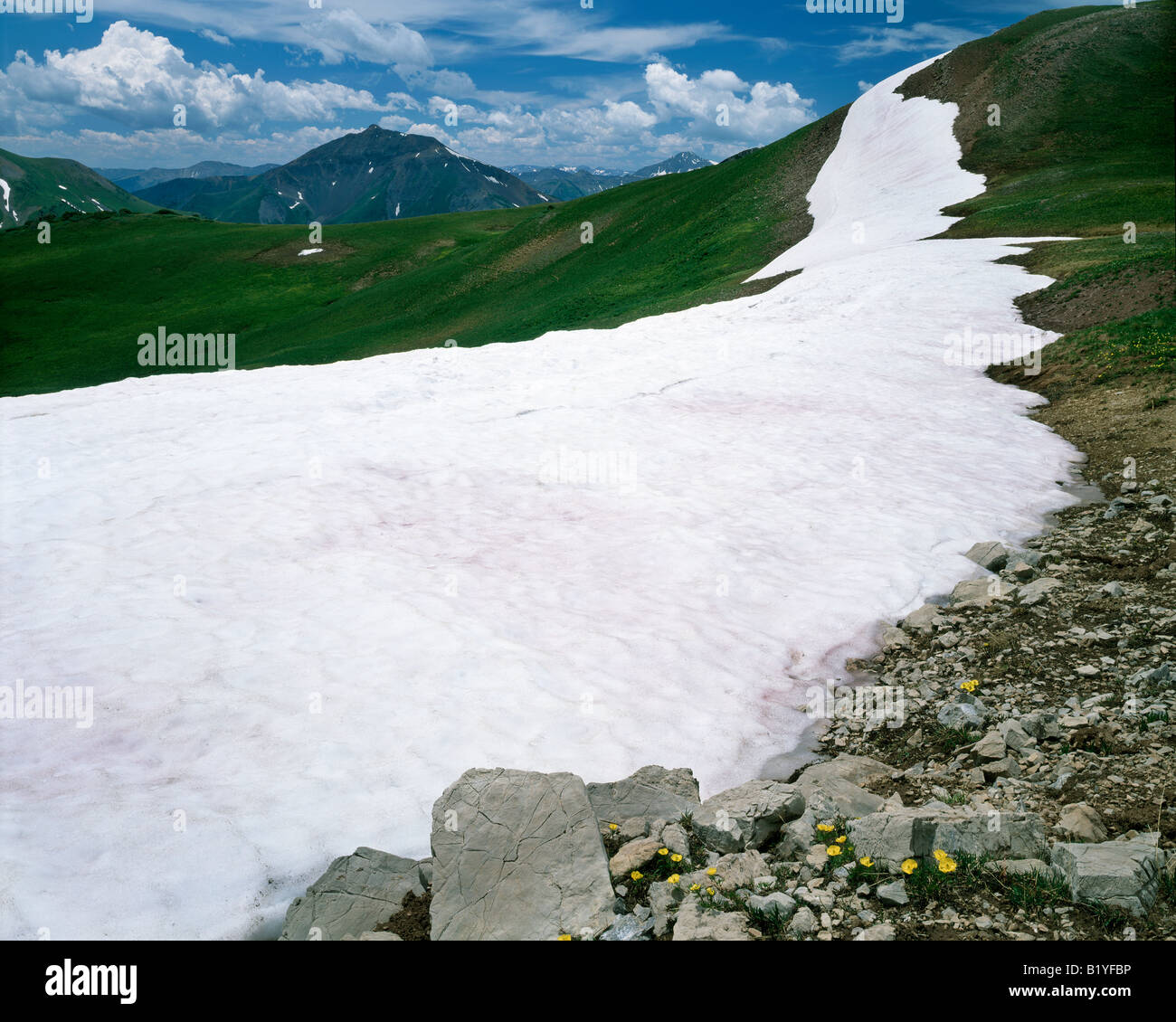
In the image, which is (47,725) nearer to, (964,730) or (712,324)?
(964,730)

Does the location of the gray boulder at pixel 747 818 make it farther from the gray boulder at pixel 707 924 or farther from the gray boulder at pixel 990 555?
the gray boulder at pixel 990 555

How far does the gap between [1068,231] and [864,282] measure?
43.9 feet

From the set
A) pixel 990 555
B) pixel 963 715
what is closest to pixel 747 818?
pixel 963 715

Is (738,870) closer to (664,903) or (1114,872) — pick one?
(664,903)

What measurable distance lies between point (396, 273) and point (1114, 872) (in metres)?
109

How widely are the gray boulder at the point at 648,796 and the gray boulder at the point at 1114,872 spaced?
2.70 metres

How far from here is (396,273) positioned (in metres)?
103

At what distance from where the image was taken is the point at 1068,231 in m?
36.7

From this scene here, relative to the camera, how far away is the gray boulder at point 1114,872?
4.54m

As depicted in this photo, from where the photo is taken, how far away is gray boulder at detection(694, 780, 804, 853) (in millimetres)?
5730

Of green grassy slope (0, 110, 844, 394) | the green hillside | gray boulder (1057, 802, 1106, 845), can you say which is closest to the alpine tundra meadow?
gray boulder (1057, 802, 1106, 845)

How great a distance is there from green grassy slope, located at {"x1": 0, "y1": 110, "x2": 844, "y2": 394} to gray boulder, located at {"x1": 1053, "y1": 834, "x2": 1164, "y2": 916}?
123 feet
